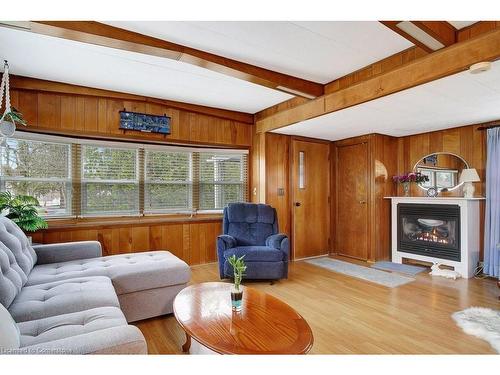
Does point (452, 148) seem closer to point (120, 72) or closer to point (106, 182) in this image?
point (120, 72)

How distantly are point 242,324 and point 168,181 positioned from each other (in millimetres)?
2899

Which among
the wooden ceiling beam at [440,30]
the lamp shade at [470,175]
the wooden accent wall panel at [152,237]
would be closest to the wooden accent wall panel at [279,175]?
the wooden accent wall panel at [152,237]

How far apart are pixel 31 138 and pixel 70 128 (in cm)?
41

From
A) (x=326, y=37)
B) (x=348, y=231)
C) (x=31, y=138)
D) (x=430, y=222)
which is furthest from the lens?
(x=348, y=231)

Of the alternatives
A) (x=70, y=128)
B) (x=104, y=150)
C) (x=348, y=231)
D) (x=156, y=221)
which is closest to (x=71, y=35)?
(x=70, y=128)

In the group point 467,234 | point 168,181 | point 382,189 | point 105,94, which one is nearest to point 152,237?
point 168,181

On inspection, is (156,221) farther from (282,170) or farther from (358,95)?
(358,95)

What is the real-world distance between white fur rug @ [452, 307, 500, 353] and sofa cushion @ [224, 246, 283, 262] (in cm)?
180

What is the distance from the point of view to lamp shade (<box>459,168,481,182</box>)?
368 centimetres

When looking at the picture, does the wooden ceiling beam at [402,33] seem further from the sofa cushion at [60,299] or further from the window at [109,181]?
the window at [109,181]

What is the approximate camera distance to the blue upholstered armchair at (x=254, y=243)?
336cm

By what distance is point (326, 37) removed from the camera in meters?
2.22

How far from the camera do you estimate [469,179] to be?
3.71 m

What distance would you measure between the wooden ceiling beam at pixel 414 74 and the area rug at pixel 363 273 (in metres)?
2.23
